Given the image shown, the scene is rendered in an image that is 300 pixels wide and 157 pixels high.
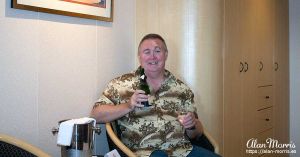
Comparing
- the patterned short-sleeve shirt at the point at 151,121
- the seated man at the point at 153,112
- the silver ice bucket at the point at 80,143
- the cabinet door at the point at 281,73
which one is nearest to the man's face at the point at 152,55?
the seated man at the point at 153,112

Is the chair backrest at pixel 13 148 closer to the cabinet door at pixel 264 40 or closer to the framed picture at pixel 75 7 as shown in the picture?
the framed picture at pixel 75 7

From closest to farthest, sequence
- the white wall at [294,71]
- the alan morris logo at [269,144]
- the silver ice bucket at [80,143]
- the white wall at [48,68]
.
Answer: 1. the silver ice bucket at [80,143]
2. the white wall at [48,68]
3. the alan morris logo at [269,144]
4. the white wall at [294,71]

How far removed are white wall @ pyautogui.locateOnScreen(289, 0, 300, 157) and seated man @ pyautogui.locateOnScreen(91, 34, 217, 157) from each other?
2614 millimetres

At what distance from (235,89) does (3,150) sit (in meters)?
1.95

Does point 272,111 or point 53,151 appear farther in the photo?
point 272,111

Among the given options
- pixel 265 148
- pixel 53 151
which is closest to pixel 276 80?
pixel 265 148

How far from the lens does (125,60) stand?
8.19ft

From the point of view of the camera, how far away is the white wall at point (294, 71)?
4.14m

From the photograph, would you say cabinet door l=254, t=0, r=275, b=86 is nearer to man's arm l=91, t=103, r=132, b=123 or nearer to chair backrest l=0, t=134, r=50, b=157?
man's arm l=91, t=103, r=132, b=123

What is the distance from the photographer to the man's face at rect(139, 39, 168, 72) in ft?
6.73

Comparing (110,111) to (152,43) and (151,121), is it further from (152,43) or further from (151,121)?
(152,43)

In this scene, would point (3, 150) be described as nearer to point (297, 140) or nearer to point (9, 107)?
point (9, 107)

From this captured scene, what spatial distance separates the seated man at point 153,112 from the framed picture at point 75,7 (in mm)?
382

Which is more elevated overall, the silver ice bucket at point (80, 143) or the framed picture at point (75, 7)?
the framed picture at point (75, 7)
